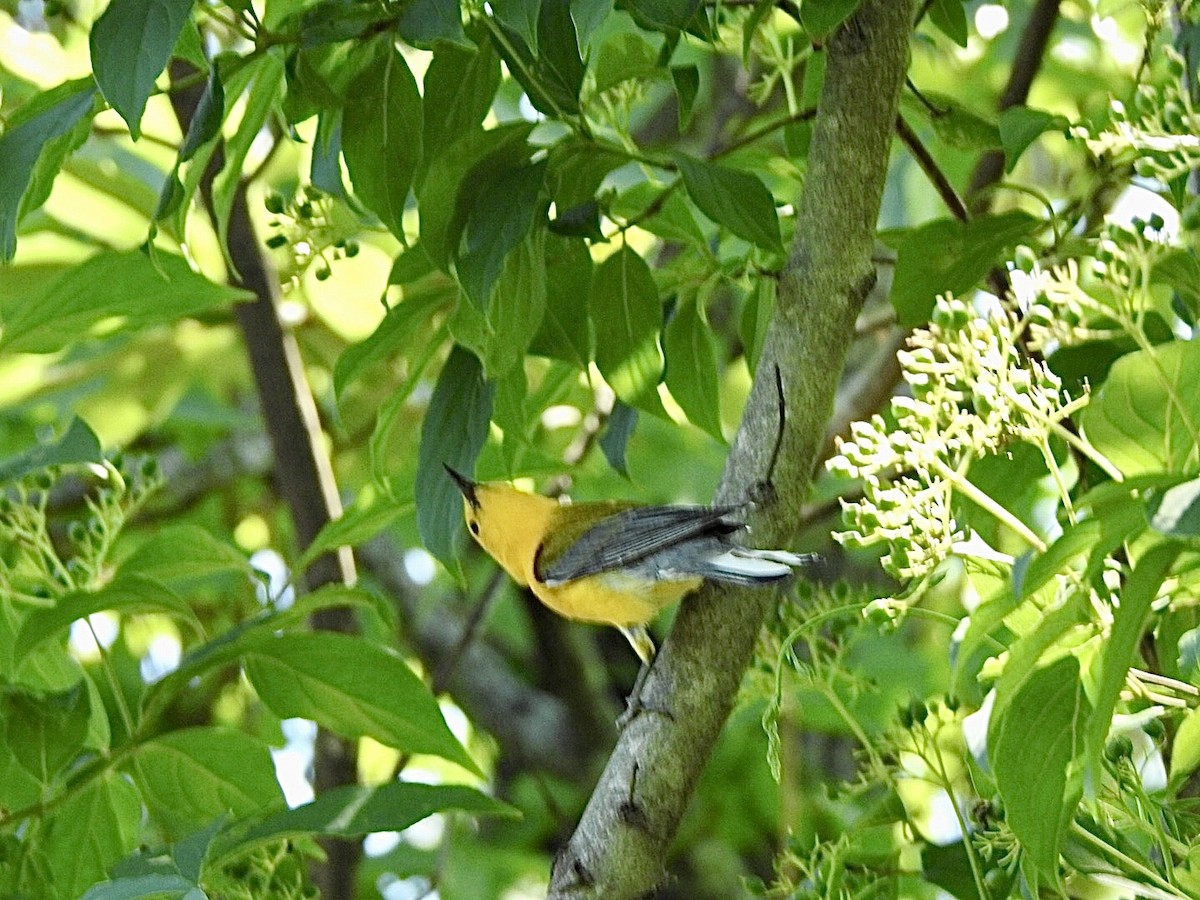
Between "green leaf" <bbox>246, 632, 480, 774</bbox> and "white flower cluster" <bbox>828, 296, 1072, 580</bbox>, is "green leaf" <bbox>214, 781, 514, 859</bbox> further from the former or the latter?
"white flower cluster" <bbox>828, 296, 1072, 580</bbox>

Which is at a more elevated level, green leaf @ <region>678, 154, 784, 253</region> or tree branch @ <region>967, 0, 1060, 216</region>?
tree branch @ <region>967, 0, 1060, 216</region>

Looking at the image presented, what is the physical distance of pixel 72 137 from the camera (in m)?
1.79

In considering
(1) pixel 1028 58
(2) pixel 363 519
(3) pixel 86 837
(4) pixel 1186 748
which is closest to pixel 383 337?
(2) pixel 363 519

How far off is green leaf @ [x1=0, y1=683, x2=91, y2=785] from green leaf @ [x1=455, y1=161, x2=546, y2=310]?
0.91 meters

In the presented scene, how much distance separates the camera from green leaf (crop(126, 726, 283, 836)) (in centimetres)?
220

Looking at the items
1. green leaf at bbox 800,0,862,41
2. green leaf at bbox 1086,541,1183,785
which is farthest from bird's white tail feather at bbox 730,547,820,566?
green leaf at bbox 800,0,862,41

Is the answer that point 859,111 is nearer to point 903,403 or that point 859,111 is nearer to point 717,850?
point 903,403

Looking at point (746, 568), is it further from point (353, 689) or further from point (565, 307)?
point (353, 689)

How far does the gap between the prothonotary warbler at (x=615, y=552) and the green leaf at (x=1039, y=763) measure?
322 millimetres

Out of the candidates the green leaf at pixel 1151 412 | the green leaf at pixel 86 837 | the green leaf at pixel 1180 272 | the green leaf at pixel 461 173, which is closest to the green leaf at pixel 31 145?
the green leaf at pixel 461 173

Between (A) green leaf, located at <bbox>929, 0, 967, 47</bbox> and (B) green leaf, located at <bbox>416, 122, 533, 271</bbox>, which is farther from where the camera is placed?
(A) green leaf, located at <bbox>929, 0, 967, 47</bbox>

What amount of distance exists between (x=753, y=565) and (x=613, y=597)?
833 mm

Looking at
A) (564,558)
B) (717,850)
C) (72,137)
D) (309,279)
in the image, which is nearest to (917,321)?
(564,558)

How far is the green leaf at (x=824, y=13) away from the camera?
1.51m
